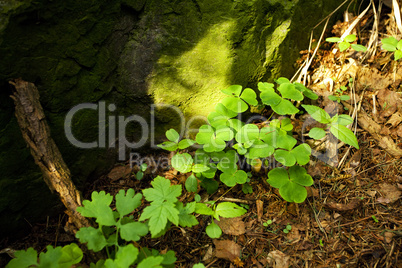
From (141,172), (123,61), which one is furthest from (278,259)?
(123,61)

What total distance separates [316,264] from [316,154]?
888 mm

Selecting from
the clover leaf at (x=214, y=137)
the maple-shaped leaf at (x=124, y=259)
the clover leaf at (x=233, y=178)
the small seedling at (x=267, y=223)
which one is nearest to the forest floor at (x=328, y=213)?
the small seedling at (x=267, y=223)

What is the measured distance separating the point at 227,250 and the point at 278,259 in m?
0.33

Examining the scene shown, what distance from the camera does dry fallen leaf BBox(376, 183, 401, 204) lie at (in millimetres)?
1901

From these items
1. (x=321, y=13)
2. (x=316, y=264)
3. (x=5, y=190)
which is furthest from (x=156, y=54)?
(x=316, y=264)

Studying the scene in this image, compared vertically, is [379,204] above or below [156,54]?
below

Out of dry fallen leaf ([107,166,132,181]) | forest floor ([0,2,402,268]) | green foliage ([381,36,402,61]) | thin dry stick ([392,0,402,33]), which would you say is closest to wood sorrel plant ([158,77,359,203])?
forest floor ([0,2,402,268])

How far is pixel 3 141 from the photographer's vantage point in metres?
1.74

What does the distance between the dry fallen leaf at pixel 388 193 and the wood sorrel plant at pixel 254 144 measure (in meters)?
0.44

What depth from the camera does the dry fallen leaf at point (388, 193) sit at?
6.24ft

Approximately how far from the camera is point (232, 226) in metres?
1.91

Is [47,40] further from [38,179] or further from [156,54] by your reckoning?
[38,179]

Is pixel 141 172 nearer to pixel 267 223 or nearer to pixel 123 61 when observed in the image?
pixel 123 61

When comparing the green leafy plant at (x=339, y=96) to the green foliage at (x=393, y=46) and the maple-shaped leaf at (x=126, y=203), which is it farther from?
the maple-shaped leaf at (x=126, y=203)
